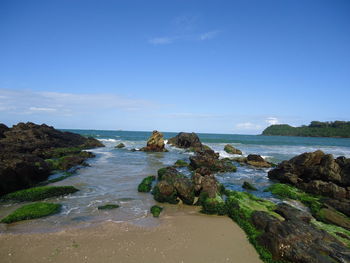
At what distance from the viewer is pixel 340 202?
1367cm

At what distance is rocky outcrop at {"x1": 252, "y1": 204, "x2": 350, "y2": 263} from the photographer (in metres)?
7.32

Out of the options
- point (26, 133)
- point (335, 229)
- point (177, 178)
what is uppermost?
point (26, 133)

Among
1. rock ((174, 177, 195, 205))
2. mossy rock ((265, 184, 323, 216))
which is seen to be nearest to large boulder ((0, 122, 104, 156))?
rock ((174, 177, 195, 205))

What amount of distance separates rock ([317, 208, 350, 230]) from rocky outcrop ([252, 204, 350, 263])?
9.97 ft

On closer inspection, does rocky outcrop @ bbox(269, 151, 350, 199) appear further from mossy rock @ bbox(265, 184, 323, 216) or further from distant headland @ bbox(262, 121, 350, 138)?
distant headland @ bbox(262, 121, 350, 138)

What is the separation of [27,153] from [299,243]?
28.4 meters

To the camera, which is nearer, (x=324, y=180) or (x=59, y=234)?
(x=59, y=234)

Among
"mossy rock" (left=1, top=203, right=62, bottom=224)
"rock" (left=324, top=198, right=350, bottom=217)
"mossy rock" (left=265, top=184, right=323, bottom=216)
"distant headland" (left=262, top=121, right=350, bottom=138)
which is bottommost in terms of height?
"mossy rock" (left=265, top=184, right=323, bottom=216)

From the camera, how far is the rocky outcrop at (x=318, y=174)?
644 inches

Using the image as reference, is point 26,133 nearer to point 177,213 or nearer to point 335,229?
point 177,213

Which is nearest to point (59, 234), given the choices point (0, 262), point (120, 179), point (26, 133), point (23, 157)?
point (0, 262)

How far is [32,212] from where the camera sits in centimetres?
1073

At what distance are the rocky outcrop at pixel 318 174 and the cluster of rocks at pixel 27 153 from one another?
22.5 m

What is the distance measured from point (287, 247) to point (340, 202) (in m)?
8.93
